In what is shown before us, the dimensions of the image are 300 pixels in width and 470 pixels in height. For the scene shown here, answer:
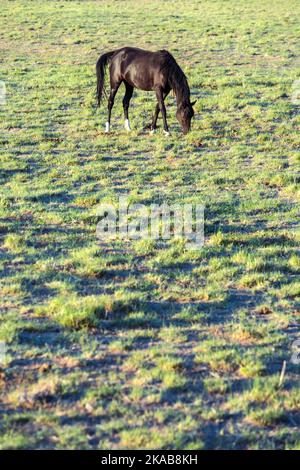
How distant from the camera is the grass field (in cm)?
501

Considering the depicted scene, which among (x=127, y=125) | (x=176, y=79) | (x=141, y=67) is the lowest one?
(x=127, y=125)

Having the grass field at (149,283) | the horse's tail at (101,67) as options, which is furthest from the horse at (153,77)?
the grass field at (149,283)

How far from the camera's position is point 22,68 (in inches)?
1002

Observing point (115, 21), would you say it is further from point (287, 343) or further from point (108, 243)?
point (287, 343)

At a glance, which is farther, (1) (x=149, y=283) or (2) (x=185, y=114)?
(2) (x=185, y=114)

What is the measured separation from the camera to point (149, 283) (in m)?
7.65

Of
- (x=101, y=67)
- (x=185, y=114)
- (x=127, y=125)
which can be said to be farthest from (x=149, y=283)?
(x=101, y=67)

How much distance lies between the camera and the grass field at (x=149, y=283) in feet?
16.4

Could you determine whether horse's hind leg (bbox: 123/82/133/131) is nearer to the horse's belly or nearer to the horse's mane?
the horse's belly

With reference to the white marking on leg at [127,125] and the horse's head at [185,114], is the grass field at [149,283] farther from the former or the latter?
the horse's head at [185,114]

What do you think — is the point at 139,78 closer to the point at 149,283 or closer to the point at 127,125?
the point at 127,125

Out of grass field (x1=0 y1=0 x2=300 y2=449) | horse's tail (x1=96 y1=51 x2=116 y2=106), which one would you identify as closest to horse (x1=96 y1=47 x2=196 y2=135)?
horse's tail (x1=96 y1=51 x2=116 y2=106)

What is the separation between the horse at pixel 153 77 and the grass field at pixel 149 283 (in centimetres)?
63

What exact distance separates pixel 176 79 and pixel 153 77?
0.89 m
